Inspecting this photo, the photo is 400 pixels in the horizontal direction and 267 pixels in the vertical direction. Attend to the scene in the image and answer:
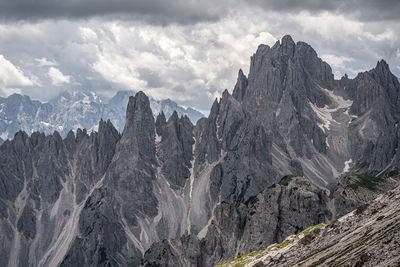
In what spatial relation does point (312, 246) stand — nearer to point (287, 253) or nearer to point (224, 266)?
point (287, 253)

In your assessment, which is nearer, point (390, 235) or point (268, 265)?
point (390, 235)

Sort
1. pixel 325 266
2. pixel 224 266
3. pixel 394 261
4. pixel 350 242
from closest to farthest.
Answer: pixel 394 261
pixel 325 266
pixel 350 242
pixel 224 266

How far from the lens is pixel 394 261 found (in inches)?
2601

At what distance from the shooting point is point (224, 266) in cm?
15088

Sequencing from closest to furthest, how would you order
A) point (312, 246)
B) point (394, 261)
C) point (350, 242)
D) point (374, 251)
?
point (394, 261) < point (374, 251) < point (350, 242) < point (312, 246)

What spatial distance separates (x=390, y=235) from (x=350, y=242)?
13.0 m

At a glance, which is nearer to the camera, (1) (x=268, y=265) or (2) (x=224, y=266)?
(1) (x=268, y=265)

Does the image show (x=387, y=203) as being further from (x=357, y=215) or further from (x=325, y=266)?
(x=325, y=266)

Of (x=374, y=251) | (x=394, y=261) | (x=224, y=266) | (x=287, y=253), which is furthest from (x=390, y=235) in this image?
(x=224, y=266)

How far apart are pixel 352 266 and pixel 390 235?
7997mm

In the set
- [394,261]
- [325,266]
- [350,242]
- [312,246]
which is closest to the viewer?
[394,261]

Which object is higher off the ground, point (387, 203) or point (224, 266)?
point (387, 203)

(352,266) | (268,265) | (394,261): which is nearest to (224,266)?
(268,265)

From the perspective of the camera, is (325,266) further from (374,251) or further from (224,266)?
(224,266)
